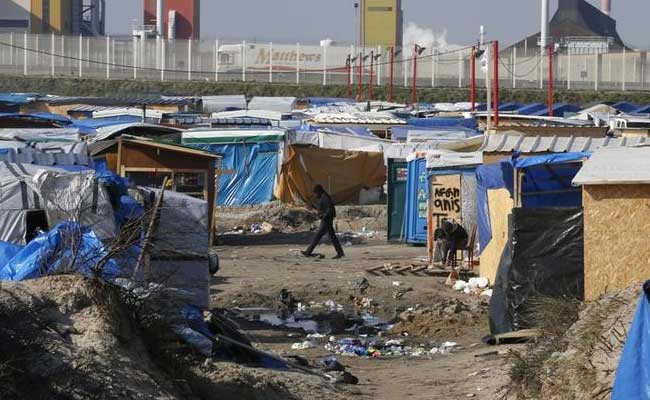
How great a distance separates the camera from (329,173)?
35125 millimetres

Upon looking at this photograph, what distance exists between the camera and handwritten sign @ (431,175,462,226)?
77.5ft

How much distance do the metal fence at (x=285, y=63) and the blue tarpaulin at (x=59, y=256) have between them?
208ft

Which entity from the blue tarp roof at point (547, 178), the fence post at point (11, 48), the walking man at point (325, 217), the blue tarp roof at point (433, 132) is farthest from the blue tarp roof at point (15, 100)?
the blue tarp roof at point (547, 178)

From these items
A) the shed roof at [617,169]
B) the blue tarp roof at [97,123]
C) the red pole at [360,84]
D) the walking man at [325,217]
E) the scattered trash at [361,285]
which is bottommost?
the scattered trash at [361,285]

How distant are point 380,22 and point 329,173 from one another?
6390 cm

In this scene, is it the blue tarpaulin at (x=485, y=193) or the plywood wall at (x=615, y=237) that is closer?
the plywood wall at (x=615, y=237)

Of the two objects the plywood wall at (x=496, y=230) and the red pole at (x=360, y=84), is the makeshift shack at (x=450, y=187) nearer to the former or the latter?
the plywood wall at (x=496, y=230)

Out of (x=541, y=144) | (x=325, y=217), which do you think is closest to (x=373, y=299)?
(x=541, y=144)

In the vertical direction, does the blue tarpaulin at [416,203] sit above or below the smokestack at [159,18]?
below

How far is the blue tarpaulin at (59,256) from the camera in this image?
10.9m

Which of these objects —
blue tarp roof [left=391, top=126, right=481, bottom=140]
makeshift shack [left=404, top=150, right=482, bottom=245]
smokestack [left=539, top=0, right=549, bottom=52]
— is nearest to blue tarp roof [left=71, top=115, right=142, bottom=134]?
blue tarp roof [left=391, top=126, right=481, bottom=140]

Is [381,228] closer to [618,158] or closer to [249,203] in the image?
[249,203]

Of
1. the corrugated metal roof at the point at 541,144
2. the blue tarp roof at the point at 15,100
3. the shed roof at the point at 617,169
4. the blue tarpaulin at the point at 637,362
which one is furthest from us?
the blue tarp roof at the point at 15,100

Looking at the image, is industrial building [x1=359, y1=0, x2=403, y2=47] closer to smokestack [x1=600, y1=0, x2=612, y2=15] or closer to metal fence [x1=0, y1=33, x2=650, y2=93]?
metal fence [x1=0, y1=33, x2=650, y2=93]
